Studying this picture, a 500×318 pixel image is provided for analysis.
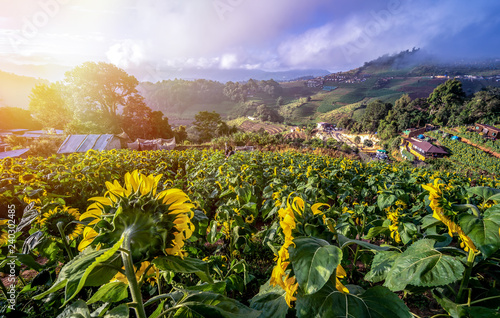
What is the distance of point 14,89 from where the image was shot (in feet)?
165

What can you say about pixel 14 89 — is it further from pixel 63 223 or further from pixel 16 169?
pixel 63 223

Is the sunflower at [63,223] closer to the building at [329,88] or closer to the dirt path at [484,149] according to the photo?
the dirt path at [484,149]

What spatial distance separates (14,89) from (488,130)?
112m

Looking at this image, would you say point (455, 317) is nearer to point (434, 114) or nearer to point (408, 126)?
point (408, 126)

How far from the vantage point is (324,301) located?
83 cm

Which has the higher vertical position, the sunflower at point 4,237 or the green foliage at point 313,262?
the green foliage at point 313,262

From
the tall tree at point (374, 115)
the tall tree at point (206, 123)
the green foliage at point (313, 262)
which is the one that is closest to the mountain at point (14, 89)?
the tall tree at point (206, 123)

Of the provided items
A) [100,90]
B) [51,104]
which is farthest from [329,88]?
[51,104]

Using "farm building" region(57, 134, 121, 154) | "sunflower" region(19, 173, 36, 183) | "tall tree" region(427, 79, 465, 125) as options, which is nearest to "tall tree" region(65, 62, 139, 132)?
"farm building" region(57, 134, 121, 154)

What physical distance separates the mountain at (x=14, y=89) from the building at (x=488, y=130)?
341 feet

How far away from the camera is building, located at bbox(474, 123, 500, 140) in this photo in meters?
43.5

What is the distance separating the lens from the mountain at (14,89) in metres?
47.2

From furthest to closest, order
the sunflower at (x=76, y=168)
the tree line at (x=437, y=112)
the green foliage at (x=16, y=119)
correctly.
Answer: the tree line at (x=437, y=112), the green foliage at (x=16, y=119), the sunflower at (x=76, y=168)

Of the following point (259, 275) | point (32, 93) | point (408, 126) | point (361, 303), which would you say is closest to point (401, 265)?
point (361, 303)
